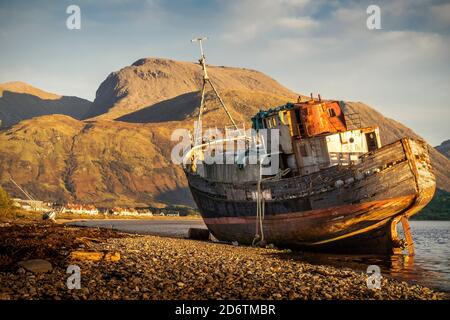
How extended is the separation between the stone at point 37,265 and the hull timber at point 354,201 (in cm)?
1688

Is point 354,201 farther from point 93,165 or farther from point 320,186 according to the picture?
point 93,165

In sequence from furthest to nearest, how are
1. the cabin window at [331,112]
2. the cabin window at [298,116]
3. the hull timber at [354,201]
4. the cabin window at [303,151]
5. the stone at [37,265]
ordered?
the cabin window at [331,112], the cabin window at [298,116], the cabin window at [303,151], the hull timber at [354,201], the stone at [37,265]

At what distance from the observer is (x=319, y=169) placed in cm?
2789

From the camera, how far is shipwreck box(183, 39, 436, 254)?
80.3 feet

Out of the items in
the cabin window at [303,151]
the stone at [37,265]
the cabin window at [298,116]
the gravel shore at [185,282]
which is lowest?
the gravel shore at [185,282]

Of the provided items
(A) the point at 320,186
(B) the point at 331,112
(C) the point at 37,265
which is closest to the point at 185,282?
(C) the point at 37,265

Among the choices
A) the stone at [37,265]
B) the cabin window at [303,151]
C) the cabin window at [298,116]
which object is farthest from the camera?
the cabin window at [298,116]

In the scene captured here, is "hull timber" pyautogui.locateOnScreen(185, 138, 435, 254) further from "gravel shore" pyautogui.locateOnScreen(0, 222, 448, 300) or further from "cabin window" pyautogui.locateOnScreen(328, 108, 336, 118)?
"gravel shore" pyautogui.locateOnScreen(0, 222, 448, 300)

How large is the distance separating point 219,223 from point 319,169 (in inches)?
448

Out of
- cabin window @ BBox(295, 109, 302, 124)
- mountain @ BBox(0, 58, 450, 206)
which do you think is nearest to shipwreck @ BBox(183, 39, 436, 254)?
cabin window @ BBox(295, 109, 302, 124)

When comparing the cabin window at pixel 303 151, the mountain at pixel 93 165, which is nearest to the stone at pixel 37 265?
the cabin window at pixel 303 151

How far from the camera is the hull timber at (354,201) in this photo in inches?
957

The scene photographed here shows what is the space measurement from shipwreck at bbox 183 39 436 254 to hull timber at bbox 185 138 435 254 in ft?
0.18

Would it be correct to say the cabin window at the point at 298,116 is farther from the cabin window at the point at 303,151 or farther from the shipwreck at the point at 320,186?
the cabin window at the point at 303,151
